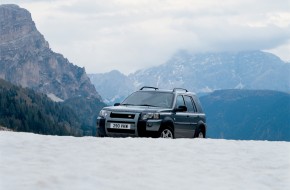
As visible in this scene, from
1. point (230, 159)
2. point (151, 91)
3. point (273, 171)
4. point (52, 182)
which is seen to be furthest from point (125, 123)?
point (52, 182)

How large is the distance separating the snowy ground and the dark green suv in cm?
378

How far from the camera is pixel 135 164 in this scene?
28.3 ft

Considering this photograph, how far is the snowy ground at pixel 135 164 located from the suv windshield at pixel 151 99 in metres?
5.38

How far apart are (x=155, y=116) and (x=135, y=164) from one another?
8.00 meters

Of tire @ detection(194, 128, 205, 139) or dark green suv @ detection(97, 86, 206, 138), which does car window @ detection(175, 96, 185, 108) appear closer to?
dark green suv @ detection(97, 86, 206, 138)

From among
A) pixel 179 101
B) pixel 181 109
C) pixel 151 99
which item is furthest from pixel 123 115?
pixel 179 101

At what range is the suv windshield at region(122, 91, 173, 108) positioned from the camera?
18052 millimetres

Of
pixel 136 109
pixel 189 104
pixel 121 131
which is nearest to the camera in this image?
pixel 121 131

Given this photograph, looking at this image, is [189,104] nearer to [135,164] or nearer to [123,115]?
[123,115]

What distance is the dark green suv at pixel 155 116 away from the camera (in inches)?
648

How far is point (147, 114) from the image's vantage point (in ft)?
54.3

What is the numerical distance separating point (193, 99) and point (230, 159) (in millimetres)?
9108

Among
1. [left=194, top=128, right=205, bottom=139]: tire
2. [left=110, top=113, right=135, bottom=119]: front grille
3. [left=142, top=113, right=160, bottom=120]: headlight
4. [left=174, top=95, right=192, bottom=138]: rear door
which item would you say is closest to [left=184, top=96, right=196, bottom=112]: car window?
[left=174, top=95, right=192, bottom=138]: rear door

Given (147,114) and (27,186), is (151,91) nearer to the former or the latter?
(147,114)
